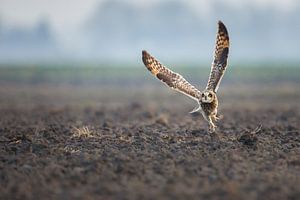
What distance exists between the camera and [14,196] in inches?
313

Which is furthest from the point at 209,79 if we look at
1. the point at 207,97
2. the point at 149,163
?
the point at 149,163

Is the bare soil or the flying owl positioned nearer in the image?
the bare soil

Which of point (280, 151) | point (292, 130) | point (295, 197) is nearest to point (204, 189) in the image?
point (295, 197)

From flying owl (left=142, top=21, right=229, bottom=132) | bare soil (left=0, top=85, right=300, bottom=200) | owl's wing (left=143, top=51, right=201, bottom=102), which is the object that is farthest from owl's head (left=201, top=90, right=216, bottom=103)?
bare soil (left=0, top=85, right=300, bottom=200)

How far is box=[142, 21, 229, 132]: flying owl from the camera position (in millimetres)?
12398

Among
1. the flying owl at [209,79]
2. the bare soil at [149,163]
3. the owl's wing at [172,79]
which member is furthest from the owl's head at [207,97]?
the bare soil at [149,163]

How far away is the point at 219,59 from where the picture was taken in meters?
12.7

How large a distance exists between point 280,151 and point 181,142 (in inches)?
80.7

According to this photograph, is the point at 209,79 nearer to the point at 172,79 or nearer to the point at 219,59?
the point at 219,59

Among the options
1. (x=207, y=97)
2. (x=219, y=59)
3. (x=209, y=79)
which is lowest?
(x=207, y=97)

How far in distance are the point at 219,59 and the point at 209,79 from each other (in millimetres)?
537

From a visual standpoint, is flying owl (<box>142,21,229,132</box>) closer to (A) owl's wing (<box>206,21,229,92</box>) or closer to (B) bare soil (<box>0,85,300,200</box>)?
(A) owl's wing (<box>206,21,229,92</box>)

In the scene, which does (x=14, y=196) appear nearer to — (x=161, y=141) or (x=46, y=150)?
(x=46, y=150)

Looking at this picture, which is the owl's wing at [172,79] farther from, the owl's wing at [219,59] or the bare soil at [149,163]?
the bare soil at [149,163]
